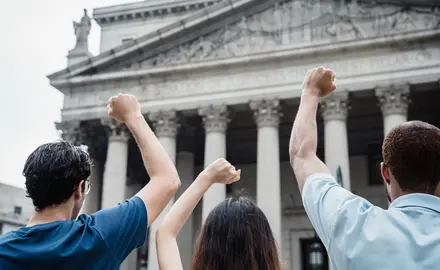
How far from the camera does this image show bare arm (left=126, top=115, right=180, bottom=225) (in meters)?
3.40

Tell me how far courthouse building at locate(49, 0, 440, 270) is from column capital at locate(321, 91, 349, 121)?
4 centimetres

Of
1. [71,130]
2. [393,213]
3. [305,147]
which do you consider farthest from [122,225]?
[71,130]

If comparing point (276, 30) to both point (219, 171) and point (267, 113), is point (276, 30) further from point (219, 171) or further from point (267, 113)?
point (219, 171)

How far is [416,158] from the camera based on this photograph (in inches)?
108

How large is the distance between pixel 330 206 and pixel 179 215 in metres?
1.59

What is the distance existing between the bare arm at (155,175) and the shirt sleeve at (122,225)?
4.1 inches

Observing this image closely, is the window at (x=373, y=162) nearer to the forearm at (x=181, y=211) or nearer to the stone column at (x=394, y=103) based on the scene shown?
the stone column at (x=394, y=103)

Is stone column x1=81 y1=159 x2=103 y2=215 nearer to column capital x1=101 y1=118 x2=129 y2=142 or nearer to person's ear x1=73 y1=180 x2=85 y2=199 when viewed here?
column capital x1=101 y1=118 x2=129 y2=142

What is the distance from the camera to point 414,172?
2771 mm

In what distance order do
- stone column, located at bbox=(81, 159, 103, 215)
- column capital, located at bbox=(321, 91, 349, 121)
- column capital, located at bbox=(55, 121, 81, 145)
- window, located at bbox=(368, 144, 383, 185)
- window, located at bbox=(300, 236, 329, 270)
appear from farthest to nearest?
window, located at bbox=(368, 144, 383, 185) → stone column, located at bbox=(81, 159, 103, 215) → window, located at bbox=(300, 236, 329, 270) → column capital, located at bbox=(55, 121, 81, 145) → column capital, located at bbox=(321, 91, 349, 121)

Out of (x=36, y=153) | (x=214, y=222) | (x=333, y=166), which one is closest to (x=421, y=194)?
(x=214, y=222)

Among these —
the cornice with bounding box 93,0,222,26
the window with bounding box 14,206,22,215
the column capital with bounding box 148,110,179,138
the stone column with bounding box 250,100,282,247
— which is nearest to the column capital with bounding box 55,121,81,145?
the column capital with bounding box 148,110,179,138

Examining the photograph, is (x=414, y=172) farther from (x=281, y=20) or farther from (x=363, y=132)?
(x=363, y=132)

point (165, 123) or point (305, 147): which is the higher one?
point (165, 123)
